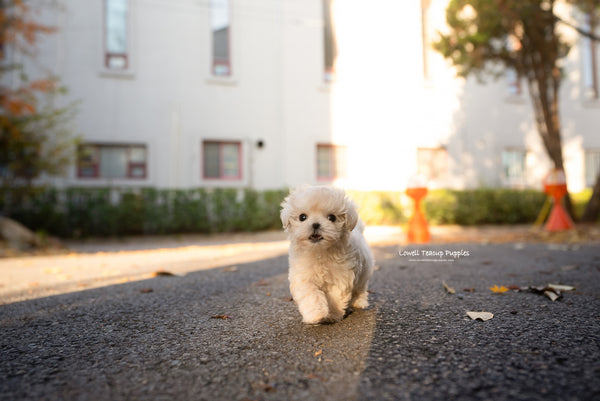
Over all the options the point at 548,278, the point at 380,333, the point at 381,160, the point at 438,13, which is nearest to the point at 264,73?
the point at 381,160

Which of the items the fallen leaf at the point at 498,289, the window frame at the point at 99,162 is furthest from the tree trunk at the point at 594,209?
the window frame at the point at 99,162

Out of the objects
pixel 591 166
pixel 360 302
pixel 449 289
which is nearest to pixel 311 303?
pixel 360 302

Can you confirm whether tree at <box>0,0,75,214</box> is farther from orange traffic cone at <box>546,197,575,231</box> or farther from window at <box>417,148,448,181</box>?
orange traffic cone at <box>546,197,575,231</box>

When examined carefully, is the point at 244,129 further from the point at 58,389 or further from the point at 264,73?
the point at 58,389

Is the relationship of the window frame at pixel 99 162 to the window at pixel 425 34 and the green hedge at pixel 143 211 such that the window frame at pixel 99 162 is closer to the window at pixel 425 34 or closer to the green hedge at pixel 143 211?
the green hedge at pixel 143 211

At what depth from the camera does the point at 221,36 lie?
13.8 metres

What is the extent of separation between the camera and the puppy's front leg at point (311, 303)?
2328 mm

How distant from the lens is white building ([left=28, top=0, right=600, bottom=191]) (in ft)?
41.2

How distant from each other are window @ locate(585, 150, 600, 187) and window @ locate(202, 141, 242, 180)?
50.2 ft

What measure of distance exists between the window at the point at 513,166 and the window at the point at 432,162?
269 centimetres

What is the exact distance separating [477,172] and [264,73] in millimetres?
9392

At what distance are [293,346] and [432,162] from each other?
1431 cm

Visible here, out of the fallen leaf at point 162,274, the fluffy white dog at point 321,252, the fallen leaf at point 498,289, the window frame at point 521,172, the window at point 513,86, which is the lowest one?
the fallen leaf at point 162,274

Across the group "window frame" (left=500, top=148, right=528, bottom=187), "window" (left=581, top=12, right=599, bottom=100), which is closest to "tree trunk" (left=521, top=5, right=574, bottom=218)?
"window frame" (left=500, top=148, right=528, bottom=187)
